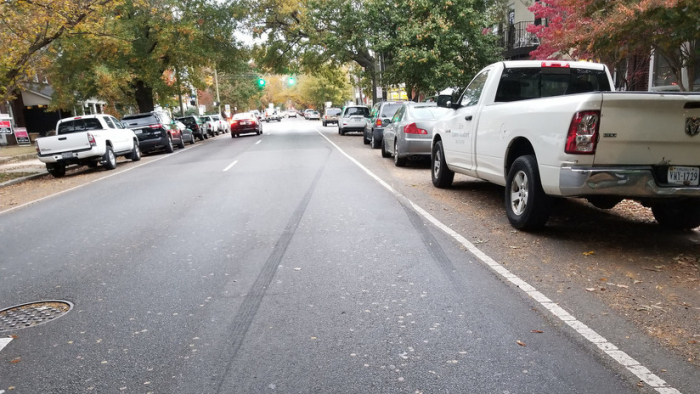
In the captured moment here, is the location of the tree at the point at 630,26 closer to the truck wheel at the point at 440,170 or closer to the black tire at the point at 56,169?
the truck wheel at the point at 440,170

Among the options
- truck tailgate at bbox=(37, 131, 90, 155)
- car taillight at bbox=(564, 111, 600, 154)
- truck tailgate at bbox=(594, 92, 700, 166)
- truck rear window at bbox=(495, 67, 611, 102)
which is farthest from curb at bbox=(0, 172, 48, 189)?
truck tailgate at bbox=(594, 92, 700, 166)

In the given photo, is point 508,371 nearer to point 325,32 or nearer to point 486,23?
point 486,23

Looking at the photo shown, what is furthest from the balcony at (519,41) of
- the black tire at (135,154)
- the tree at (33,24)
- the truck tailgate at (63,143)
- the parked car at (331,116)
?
the truck tailgate at (63,143)

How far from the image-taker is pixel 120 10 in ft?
83.1

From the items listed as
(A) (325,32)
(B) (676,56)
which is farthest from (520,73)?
(A) (325,32)

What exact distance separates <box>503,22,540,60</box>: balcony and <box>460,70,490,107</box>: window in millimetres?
21244

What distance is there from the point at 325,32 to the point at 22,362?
27455 mm

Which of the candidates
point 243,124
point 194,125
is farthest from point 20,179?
point 243,124

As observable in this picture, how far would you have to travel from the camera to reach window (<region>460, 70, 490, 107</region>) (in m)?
7.85

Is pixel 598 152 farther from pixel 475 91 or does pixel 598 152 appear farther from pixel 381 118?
pixel 381 118

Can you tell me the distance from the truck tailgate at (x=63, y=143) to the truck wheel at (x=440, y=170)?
1083 centimetres

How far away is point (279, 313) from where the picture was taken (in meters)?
4.04

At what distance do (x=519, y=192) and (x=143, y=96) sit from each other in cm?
2826

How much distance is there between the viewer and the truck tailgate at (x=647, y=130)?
16.0ft
